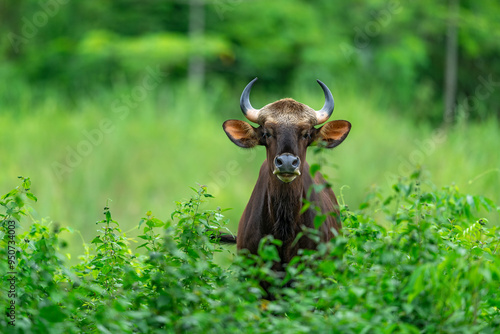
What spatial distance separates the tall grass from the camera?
13195mm

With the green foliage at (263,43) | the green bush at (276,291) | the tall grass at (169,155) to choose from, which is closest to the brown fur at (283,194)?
the green bush at (276,291)

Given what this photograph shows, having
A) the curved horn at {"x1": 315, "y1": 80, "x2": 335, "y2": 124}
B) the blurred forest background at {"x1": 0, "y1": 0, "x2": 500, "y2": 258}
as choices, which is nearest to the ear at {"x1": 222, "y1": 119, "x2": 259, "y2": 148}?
the curved horn at {"x1": 315, "y1": 80, "x2": 335, "y2": 124}

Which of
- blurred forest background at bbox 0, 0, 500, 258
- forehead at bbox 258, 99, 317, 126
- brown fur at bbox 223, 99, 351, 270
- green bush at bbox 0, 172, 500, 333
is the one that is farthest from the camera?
blurred forest background at bbox 0, 0, 500, 258

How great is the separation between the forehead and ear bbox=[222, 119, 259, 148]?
200mm

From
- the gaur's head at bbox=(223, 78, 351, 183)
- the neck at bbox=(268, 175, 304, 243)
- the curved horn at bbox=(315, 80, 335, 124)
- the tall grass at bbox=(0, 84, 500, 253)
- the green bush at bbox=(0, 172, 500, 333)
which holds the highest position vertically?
the tall grass at bbox=(0, 84, 500, 253)

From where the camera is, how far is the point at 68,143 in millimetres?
15344

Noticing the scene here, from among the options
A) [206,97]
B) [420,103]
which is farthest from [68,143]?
[420,103]

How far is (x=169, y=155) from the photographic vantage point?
1523cm

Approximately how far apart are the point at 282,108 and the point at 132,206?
790 cm

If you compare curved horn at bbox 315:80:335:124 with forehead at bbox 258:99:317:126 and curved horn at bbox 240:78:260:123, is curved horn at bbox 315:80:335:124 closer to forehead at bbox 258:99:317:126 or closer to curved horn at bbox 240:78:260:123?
forehead at bbox 258:99:317:126

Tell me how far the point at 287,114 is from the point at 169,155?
9.17 m

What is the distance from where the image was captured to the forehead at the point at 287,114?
6.22 m

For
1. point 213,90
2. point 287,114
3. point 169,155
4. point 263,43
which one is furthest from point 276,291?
point 263,43

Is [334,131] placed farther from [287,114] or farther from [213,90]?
[213,90]
